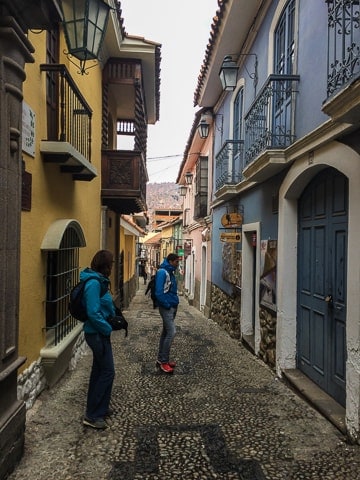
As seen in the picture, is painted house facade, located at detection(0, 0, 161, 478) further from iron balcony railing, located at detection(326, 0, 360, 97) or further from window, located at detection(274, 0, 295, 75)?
window, located at detection(274, 0, 295, 75)

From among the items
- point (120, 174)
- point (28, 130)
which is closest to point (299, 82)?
point (28, 130)

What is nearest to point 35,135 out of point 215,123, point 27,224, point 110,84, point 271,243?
point 27,224

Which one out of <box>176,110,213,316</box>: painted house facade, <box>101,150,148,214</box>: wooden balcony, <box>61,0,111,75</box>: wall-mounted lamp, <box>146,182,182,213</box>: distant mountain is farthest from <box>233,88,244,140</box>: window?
<box>146,182,182,213</box>: distant mountain

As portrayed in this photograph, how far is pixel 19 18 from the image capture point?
3.01 meters

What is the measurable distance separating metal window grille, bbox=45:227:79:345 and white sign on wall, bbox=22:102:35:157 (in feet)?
4.53

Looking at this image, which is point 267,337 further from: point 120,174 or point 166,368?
point 120,174

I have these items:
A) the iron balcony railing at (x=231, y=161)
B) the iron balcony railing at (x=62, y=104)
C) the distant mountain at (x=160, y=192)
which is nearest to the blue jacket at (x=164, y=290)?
the iron balcony railing at (x=62, y=104)

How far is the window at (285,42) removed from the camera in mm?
5742

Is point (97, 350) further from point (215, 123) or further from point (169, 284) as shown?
point (215, 123)

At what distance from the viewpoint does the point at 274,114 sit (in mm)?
6062

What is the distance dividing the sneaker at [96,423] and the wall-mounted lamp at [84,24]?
374 cm

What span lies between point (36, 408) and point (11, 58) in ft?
10.9

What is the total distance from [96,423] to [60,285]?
2155mm

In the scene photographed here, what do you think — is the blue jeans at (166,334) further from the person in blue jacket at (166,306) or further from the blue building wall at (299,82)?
the blue building wall at (299,82)
